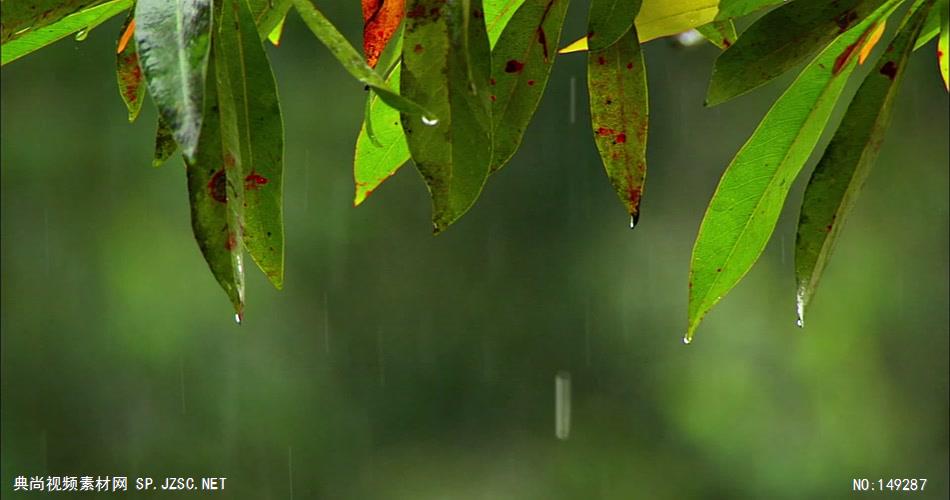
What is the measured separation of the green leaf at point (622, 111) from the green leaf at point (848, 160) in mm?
69

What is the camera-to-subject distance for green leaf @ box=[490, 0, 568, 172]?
0.46 metres

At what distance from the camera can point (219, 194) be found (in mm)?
398

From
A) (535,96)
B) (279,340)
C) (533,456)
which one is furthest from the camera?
(533,456)

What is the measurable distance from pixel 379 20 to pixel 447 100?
74 millimetres

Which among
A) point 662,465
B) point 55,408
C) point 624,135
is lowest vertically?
point 662,465

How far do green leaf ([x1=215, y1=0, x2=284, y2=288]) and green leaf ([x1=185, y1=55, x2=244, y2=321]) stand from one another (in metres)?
0.02

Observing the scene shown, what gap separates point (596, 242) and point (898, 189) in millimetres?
1190

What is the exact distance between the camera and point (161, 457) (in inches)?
168

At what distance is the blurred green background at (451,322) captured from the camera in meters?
4.27

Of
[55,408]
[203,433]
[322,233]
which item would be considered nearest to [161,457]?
[203,433]

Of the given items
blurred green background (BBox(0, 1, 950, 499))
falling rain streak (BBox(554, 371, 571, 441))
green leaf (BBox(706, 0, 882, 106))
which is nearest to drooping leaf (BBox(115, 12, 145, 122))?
green leaf (BBox(706, 0, 882, 106))

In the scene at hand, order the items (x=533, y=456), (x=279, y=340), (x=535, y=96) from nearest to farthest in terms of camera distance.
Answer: (x=535, y=96), (x=279, y=340), (x=533, y=456)

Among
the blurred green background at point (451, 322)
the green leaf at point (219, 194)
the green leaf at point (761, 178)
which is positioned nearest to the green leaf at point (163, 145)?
the green leaf at point (219, 194)

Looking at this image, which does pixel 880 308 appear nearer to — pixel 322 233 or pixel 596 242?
pixel 596 242
